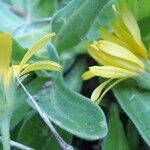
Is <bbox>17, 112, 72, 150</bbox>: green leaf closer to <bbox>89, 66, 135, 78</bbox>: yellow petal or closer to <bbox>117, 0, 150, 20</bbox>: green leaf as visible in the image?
<bbox>89, 66, 135, 78</bbox>: yellow petal

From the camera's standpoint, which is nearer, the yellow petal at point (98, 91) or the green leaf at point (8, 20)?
the yellow petal at point (98, 91)

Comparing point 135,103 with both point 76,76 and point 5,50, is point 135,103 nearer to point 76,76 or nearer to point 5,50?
point 76,76

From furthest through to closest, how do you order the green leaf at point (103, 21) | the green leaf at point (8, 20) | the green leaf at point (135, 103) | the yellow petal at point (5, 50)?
the green leaf at point (8, 20) → the green leaf at point (103, 21) → the green leaf at point (135, 103) → the yellow petal at point (5, 50)

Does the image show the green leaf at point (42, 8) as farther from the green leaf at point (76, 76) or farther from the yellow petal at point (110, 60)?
the yellow petal at point (110, 60)

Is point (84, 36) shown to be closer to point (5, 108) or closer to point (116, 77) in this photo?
point (116, 77)

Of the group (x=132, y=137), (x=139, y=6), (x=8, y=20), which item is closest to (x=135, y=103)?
(x=132, y=137)

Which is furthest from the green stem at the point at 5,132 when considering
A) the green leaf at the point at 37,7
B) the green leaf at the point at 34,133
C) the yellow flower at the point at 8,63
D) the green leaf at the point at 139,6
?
the green leaf at the point at 37,7
